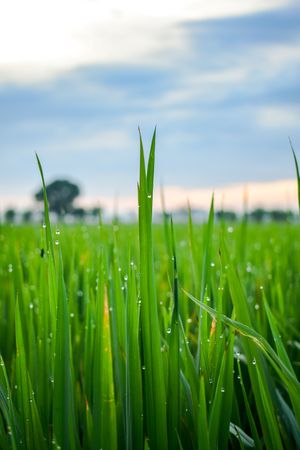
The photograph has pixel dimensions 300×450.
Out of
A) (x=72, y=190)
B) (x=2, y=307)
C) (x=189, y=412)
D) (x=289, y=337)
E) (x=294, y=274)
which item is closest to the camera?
(x=189, y=412)

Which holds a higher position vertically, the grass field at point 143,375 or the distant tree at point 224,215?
the distant tree at point 224,215

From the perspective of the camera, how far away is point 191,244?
1117mm

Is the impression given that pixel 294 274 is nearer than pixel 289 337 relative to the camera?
No

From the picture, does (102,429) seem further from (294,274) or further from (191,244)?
(294,274)

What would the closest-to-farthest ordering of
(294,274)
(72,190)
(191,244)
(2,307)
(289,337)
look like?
1. (191,244)
2. (289,337)
3. (2,307)
4. (294,274)
5. (72,190)

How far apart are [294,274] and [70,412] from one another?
1.60m

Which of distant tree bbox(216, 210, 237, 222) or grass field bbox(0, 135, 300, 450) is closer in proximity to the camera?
grass field bbox(0, 135, 300, 450)

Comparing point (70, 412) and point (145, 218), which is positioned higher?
point (145, 218)

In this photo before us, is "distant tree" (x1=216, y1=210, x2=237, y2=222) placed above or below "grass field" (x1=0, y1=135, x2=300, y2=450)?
above

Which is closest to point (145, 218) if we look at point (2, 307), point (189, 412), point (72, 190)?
point (189, 412)

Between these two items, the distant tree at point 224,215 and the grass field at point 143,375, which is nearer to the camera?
the grass field at point 143,375

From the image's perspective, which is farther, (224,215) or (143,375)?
(224,215)

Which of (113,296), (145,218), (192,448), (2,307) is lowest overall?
(192,448)

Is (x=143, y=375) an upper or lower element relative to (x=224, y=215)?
lower
